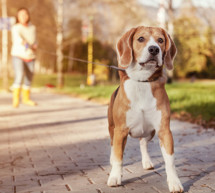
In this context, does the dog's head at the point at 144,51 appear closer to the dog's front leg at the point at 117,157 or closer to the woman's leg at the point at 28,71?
the dog's front leg at the point at 117,157

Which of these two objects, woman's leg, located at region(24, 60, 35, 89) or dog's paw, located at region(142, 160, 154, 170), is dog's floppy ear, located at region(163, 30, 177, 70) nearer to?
dog's paw, located at region(142, 160, 154, 170)

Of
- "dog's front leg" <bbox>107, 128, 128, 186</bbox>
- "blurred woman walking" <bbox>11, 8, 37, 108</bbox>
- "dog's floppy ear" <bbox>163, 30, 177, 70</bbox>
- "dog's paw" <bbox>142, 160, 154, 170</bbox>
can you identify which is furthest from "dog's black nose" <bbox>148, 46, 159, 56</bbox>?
"blurred woman walking" <bbox>11, 8, 37, 108</bbox>

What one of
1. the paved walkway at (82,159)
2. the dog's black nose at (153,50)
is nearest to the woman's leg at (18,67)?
the paved walkway at (82,159)

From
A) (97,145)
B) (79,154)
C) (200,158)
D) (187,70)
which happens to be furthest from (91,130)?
(187,70)

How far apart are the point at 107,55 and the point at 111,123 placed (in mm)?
48185

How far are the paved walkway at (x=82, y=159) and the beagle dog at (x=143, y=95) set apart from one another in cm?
31

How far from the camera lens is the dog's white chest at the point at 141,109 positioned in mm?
3277

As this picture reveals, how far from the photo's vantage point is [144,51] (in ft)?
10.5

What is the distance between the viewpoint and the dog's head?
3178 mm

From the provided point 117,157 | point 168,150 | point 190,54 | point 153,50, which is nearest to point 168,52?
point 153,50

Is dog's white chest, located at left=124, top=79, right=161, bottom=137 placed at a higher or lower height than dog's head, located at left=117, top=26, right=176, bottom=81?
lower

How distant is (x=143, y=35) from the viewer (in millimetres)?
3232

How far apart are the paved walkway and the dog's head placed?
105 centimetres

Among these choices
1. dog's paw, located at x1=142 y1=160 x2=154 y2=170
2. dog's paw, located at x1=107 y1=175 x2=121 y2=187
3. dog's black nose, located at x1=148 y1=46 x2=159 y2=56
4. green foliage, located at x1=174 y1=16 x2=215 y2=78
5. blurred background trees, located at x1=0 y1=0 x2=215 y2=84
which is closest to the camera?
dog's black nose, located at x1=148 y1=46 x2=159 y2=56
